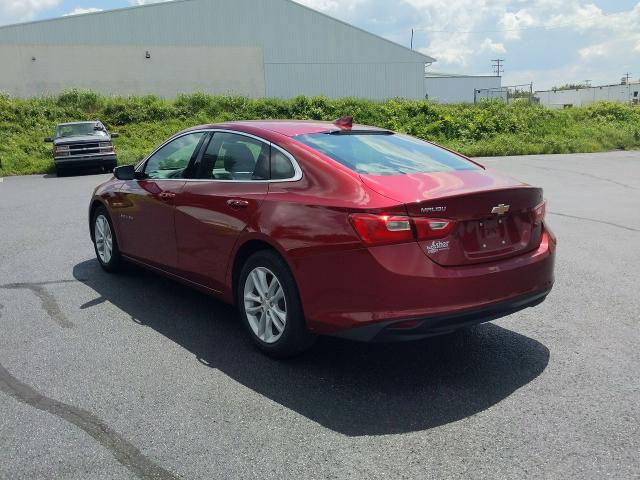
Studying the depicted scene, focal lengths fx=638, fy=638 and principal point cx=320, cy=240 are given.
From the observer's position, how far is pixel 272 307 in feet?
14.3

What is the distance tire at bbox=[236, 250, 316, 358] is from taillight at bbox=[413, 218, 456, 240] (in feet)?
3.03

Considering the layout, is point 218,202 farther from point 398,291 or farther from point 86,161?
point 86,161

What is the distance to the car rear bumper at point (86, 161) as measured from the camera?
19688mm

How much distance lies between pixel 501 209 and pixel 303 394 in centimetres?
167

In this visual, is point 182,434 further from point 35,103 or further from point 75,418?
point 35,103

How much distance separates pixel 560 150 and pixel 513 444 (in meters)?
24.9

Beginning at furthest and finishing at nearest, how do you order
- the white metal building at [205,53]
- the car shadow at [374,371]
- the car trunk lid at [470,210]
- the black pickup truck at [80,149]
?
1. the white metal building at [205,53]
2. the black pickup truck at [80,149]
3. the car trunk lid at [470,210]
4. the car shadow at [374,371]

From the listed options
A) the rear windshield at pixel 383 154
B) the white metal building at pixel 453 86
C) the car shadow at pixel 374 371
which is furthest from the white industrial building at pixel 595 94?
the car shadow at pixel 374 371

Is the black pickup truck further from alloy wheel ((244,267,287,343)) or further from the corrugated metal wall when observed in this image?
the corrugated metal wall

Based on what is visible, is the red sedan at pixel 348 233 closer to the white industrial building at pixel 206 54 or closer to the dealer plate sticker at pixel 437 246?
the dealer plate sticker at pixel 437 246

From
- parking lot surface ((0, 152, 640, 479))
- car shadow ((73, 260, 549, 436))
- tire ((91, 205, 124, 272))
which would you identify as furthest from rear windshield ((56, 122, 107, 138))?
car shadow ((73, 260, 549, 436))

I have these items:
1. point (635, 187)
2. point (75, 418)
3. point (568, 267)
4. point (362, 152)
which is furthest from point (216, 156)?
point (635, 187)

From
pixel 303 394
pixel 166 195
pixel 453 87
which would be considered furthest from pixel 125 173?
pixel 453 87

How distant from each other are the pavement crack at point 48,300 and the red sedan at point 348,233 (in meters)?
1.03
